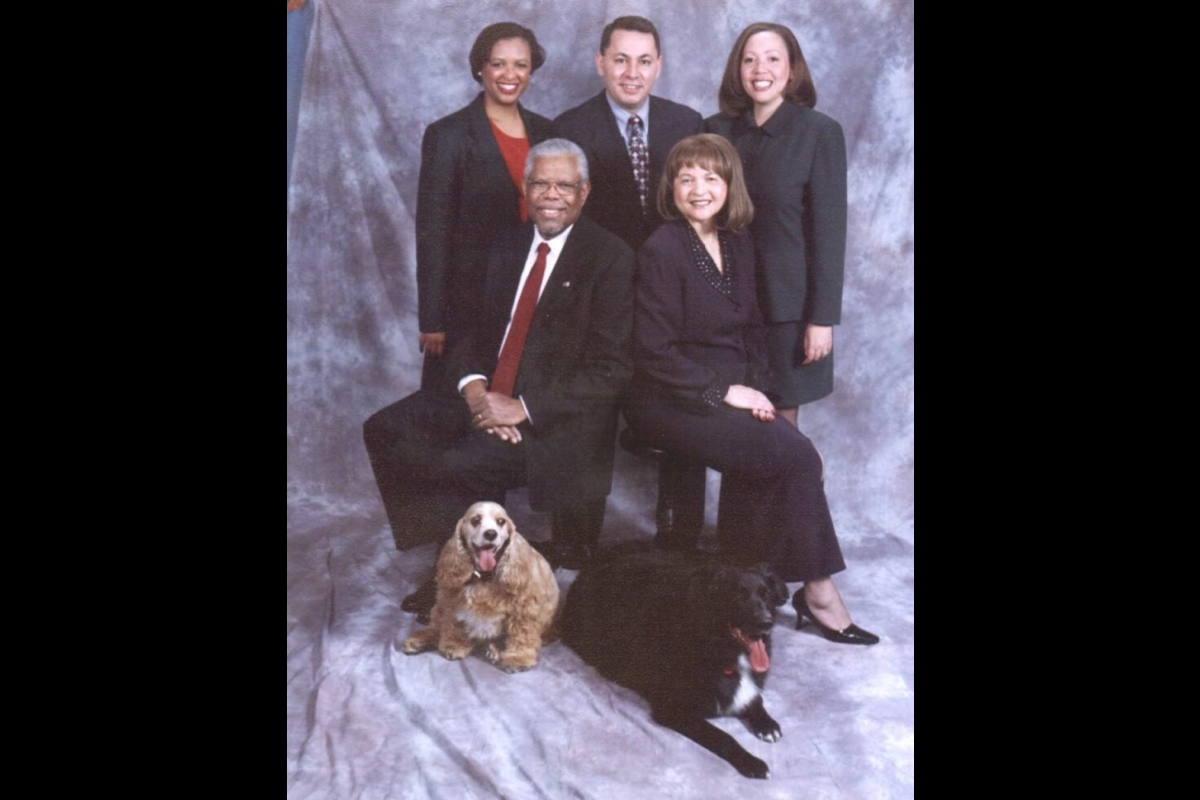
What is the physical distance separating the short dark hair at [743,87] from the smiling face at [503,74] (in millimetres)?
654

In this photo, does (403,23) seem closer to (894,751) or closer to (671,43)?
(671,43)

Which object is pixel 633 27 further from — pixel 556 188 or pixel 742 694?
pixel 742 694

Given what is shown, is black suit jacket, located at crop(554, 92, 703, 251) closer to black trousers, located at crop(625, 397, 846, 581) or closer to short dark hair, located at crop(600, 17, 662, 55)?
short dark hair, located at crop(600, 17, 662, 55)

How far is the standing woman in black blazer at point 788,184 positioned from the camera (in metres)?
3.53

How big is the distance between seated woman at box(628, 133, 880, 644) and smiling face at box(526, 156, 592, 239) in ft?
0.83

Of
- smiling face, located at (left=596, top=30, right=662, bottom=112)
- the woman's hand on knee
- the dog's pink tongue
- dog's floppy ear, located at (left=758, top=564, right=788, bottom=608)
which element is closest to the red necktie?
smiling face, located at (left=596, top=30, right=662, bottom=112)

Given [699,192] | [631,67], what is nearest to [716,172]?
[699,192]

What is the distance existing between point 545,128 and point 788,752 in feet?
6.71

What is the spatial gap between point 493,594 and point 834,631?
1.08 m

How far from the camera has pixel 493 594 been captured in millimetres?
3426

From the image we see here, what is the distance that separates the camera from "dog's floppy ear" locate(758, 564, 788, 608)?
3395 millimetres

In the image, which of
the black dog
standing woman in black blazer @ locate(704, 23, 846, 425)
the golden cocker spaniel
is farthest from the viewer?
standing woman in black blazer @ locate(704, 23, 846, 425)

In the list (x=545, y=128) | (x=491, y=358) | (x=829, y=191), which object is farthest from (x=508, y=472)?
(x=829, y=191)

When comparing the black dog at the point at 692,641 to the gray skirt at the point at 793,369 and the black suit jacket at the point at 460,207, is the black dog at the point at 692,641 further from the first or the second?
the black suit jacket at the point at 460,207
